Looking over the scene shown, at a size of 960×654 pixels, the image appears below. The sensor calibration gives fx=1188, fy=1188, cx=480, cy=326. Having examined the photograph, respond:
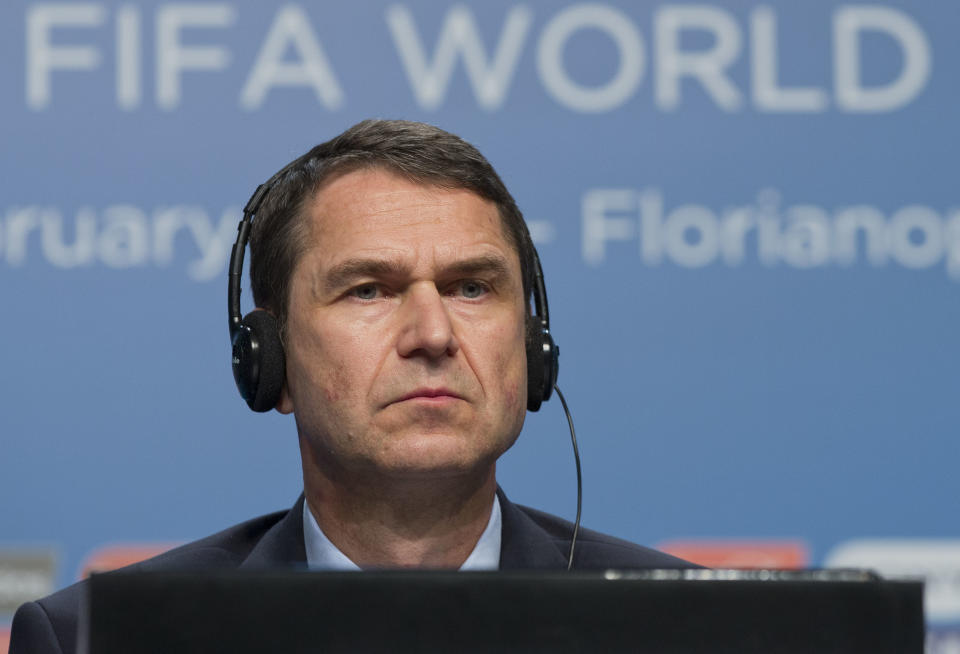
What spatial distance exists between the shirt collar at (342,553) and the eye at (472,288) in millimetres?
269

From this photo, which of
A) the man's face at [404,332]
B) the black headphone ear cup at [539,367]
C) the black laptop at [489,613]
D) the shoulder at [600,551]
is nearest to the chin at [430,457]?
the man's face at [404,332]

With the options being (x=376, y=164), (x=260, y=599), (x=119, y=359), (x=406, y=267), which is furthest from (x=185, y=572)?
(x=119, y=359)

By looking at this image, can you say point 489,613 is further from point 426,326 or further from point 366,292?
point 366,292

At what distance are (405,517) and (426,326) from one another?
0.26 m

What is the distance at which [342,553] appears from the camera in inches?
57.7

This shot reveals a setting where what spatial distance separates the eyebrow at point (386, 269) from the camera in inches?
53.9

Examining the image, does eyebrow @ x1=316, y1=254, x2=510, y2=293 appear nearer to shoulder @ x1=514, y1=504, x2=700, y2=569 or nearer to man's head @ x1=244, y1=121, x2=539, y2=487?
man's head @ x1=244, y1=121, x2=539, y2=487

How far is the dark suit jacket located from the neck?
0.06 m

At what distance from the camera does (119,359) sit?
7.29 feet

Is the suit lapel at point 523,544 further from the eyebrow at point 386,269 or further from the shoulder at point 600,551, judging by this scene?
the eyebrow at point 386,269

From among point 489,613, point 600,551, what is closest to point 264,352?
point 600,551

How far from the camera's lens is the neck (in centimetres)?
141

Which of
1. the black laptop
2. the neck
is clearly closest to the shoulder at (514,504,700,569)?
the neck

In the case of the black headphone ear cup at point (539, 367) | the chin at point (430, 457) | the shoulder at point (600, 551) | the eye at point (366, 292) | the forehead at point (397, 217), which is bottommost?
the shoulder at point (600, 551)
